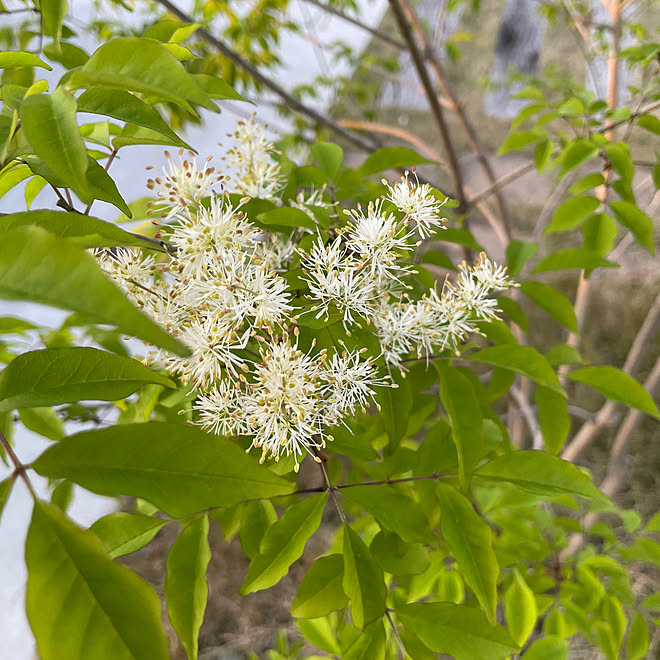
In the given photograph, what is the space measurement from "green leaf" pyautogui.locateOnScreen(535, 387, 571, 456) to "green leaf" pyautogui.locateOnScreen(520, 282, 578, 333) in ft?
0.26

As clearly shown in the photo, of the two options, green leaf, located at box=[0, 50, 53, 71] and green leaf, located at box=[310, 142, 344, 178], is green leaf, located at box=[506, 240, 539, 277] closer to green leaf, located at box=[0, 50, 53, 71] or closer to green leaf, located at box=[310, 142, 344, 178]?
green leaf, located at box=[310, 142, 344, 178]

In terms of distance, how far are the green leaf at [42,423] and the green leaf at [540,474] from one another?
331mm

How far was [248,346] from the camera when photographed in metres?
0.34

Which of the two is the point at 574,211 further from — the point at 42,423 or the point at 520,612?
the point at 42,423

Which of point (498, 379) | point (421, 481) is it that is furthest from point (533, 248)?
point (421, 481)

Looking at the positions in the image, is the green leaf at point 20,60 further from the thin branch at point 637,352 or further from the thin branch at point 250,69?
the thin branch at point 637,352

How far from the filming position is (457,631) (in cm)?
Answer: 31

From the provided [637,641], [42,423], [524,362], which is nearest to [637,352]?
[637,641]

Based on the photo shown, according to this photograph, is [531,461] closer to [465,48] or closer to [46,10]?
[46,10]

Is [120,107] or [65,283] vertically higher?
[120,107]

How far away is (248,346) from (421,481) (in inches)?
6.7

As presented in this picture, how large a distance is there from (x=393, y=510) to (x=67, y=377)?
208 mm

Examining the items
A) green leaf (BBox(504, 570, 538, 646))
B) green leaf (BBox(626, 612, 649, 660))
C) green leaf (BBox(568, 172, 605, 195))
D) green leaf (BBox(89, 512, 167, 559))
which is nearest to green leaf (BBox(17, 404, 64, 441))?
green leaf (BBox(89, 512, 167, 559))

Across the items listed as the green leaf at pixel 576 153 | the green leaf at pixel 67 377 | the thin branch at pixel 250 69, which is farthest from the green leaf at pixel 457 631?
the thin branch at pixel 250 69
